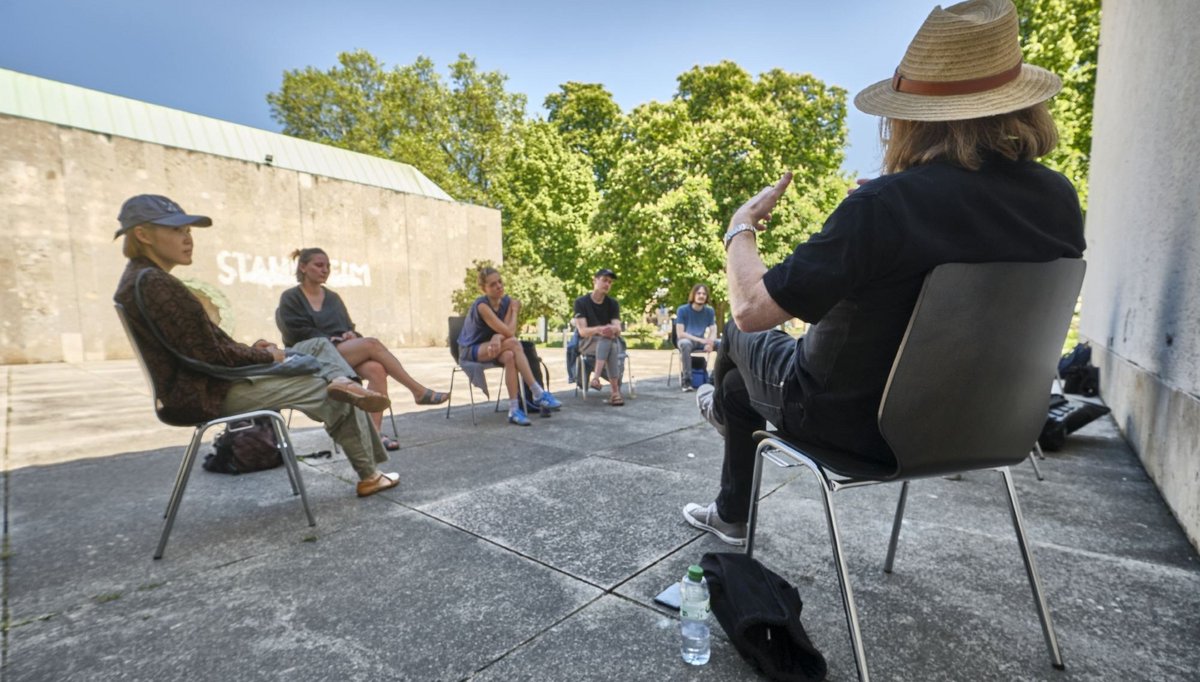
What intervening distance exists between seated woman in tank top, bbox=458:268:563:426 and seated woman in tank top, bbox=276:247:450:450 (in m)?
1.01

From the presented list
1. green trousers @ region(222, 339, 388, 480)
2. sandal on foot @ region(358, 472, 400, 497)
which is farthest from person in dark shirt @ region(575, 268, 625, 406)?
green trousers @ region(222, 339, 388, 480)

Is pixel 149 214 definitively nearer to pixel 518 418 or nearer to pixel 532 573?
pixel 532 573

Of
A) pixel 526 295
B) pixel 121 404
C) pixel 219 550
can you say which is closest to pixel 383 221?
pixel 526 295

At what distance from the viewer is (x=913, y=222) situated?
126 centimetres

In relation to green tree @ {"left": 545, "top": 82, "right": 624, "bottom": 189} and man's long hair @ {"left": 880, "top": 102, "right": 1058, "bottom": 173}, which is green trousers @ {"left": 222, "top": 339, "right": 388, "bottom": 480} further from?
green tree @ {"left": 545, "top": 82, "right": 624, "bottom": 189}

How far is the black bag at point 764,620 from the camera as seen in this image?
54.7 inches

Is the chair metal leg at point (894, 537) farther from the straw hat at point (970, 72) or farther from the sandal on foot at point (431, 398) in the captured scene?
the sandal on foot at point (431, 398)

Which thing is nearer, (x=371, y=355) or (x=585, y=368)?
(x=371, y=355)

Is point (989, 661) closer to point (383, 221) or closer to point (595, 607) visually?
point (595, 607)

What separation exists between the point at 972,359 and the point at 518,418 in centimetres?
397

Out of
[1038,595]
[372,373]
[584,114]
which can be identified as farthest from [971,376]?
[584,114]

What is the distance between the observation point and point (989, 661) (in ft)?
4.80

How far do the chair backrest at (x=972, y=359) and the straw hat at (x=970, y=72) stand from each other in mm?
456

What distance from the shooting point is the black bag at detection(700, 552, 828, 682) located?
4.56 feet
